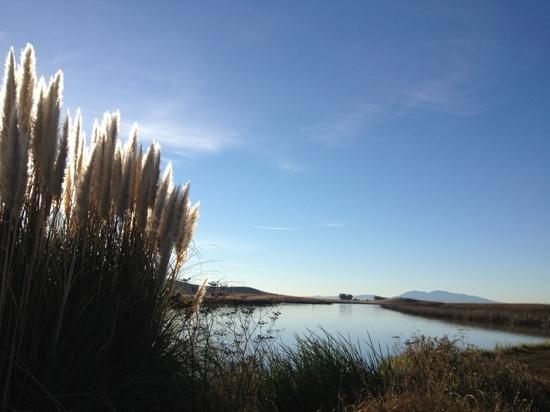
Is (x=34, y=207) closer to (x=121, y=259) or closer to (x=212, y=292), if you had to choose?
(x=121, y=259)

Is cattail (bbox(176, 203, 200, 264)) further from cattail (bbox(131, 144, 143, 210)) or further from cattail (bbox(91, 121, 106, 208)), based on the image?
cattail (bbox(91, 121, 106, 208))

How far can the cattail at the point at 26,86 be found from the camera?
334 centimetres

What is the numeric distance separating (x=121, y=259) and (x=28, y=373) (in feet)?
5.11

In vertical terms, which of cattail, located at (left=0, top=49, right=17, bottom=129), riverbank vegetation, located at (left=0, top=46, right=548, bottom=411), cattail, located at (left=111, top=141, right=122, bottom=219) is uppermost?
cattail, located at (left=0, top=49, right=17, bottom=129)

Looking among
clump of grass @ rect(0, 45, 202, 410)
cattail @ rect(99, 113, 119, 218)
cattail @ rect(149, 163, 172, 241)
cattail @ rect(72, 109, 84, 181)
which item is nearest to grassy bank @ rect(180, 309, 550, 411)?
clump of grass @ rect(0, 45, 202, 410)

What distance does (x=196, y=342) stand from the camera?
4.35 m

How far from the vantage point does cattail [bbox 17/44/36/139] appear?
11.0ft

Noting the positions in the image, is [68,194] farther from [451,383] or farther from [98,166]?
[451,383]

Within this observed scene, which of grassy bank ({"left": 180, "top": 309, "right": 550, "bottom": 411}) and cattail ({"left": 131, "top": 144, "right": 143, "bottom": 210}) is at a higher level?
cattail ({"left": 131, "top": 144, "right": 143, "bottom": 210})

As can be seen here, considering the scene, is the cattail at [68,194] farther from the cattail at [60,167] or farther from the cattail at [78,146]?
the cattail at [60,167]

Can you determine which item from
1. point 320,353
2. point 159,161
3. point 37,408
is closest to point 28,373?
point 37,408

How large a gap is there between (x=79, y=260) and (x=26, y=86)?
1.23 metres

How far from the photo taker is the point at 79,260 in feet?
12.3

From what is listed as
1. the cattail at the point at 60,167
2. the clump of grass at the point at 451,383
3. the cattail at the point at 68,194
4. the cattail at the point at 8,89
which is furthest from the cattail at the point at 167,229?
the clump of grass at the point at 451,383
